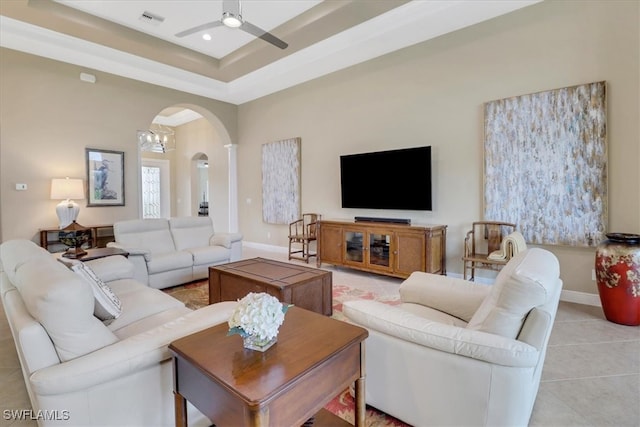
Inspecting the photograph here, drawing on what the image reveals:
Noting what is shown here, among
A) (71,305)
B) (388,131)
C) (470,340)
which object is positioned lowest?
(470,340)

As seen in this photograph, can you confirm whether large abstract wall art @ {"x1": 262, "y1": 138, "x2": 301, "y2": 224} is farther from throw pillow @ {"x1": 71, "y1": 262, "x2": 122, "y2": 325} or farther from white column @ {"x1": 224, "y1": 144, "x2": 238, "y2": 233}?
throw pillow @ {"x1": 71, "y1": 262, "x2": 122, "y2": 325}

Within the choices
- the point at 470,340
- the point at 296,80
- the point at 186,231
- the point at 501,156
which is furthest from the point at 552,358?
the point at 296,80

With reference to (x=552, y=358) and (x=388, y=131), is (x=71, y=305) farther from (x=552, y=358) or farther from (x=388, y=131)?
(x=388, y=131)

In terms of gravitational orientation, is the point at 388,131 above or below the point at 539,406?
above

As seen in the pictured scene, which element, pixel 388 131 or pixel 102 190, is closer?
pixel 388 131

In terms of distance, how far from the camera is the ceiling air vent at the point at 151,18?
4.24m

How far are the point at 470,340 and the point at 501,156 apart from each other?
312 centimetres

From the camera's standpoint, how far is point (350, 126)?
17.2 feet

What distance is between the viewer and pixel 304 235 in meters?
5.65

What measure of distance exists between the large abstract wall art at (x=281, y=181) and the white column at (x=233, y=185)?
3.36 feet

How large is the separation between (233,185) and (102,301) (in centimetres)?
574

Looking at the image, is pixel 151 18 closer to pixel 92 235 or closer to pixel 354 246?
pixel 92 235

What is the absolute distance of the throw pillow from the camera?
185 cm

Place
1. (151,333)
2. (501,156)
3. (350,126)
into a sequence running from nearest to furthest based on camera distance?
(151,333) < (501,156) < (350,126)
